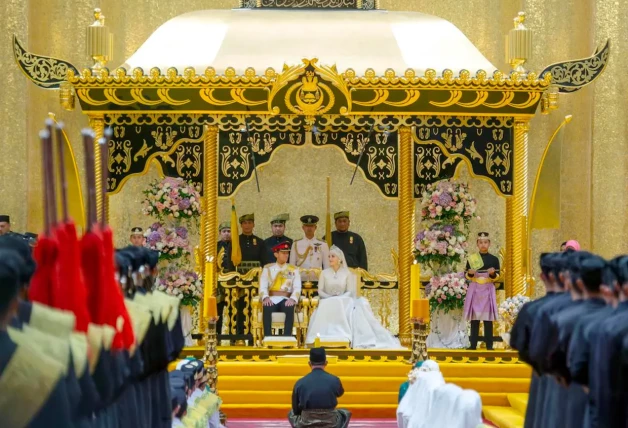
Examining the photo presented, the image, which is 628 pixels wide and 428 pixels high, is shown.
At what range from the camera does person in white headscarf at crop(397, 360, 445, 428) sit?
13.1 m

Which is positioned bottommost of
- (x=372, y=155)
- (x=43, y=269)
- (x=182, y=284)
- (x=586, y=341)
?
(x=182, y=284)

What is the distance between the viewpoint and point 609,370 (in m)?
9.23

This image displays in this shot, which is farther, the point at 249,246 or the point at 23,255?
the point at 249,246

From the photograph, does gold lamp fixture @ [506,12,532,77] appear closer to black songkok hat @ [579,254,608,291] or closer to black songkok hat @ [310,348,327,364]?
black songkok hat @ [310,348,327,364]

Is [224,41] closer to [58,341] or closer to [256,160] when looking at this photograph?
[256,160]

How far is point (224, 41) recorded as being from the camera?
2111 cm

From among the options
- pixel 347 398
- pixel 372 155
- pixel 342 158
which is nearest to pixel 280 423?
pixel 347 398

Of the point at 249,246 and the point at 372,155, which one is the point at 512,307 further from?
the point at 249,246

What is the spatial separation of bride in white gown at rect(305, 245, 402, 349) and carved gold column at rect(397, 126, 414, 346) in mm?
621

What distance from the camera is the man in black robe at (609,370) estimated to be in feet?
30.0

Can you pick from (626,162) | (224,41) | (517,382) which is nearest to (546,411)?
(517,382)

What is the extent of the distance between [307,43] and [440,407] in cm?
1010

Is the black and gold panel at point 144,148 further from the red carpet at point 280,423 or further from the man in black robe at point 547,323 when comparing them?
the man in black robe at point 547,323

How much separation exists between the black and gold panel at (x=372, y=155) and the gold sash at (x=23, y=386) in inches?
574
